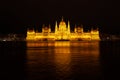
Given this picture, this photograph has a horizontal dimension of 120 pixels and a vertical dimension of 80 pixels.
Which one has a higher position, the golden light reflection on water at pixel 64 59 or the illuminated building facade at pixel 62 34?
the illuminated building facade at pixel 62 34

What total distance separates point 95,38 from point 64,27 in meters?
16.6

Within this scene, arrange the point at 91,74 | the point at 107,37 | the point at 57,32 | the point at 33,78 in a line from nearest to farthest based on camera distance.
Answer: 1. the point at 33,78
2. the point at 91,74
3. the point at 57,32
4. the point at 107,37

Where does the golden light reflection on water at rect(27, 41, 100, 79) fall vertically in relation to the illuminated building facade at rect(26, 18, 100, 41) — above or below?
below

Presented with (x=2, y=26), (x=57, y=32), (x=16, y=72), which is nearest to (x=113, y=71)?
(x=16, y=72)

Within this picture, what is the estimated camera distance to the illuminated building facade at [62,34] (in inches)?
5157

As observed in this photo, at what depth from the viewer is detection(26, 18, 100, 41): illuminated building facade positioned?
13100 centimetres

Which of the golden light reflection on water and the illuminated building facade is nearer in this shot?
the golden light reflection on water

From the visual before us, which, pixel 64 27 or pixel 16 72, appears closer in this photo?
pixel 16 72

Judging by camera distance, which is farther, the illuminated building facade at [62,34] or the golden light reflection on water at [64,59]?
the illuminated building facade at [62,34]

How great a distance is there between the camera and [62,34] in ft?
428

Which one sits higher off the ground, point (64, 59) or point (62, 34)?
point (62, 34)

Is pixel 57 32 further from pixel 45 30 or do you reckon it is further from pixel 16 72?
pixel 16 72

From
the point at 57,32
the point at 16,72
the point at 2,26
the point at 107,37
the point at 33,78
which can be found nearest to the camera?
the point at 33,78

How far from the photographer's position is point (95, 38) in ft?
456
